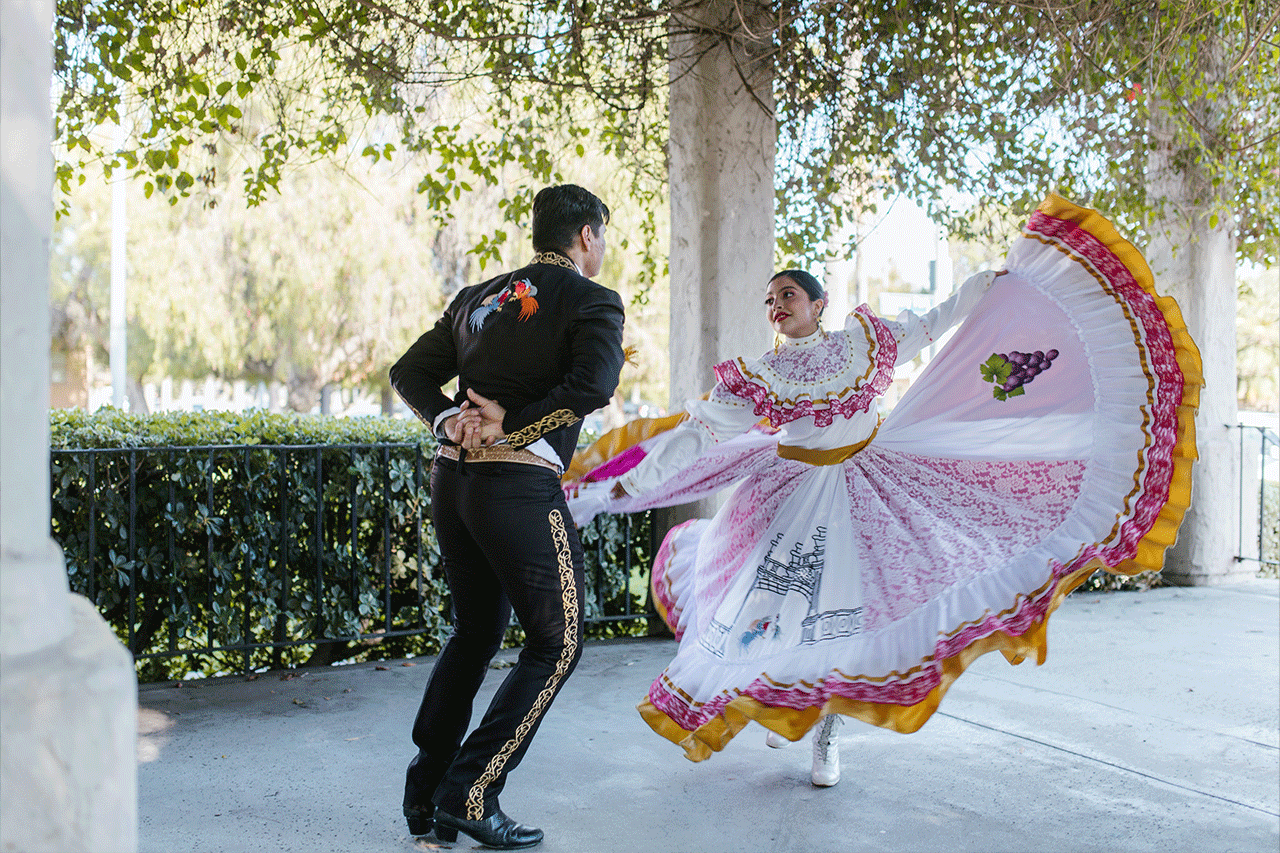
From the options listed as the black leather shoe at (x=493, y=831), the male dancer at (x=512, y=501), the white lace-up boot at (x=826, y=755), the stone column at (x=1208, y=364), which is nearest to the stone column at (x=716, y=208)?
the white lace-up boot at (x=826, y=755)

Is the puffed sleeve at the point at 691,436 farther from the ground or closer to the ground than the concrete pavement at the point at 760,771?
farther from the ground

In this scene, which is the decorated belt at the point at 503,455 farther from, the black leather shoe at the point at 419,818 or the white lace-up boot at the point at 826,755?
the white lace-up boot at the point at 826,755

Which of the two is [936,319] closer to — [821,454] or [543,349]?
[821,454]

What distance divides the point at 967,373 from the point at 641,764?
1.85m

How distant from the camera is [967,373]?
156 inches

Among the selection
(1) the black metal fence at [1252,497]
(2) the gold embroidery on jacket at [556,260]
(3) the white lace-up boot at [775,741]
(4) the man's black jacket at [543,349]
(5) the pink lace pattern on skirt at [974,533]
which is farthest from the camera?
(1) the black metal fence at [1252,497]

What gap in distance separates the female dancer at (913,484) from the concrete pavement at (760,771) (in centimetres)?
32

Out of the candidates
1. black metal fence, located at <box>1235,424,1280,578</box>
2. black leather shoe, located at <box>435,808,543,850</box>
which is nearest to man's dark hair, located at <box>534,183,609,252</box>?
black leather shoe, located at <box>435,808,543,850</box>

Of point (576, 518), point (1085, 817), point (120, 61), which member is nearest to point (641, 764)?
point (576, 518)

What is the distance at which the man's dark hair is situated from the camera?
309cm

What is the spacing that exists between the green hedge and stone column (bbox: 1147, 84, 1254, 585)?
5444mm

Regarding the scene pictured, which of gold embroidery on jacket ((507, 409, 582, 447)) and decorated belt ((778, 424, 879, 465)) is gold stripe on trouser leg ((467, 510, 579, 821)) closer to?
gold embroidery on jacket ((507, 409, 582, 447))

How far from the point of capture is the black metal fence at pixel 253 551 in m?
4.69

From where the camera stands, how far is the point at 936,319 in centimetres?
374
